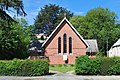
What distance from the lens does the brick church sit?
5266 centimetres

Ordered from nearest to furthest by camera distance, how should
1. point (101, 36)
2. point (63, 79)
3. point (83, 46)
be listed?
point (63, 79) < point (83, 46) < point (101, 36)

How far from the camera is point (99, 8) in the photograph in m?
94.5

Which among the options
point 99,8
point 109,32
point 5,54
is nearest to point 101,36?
point 109,32

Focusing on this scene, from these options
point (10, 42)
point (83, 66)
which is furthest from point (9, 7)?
point (83, 66)

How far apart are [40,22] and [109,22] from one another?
27447 mm

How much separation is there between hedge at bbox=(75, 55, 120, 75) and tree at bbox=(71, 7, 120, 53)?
188 ft

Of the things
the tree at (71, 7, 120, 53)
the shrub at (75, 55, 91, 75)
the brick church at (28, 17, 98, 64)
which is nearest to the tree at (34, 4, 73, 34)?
the tree at (71, 7, 120, 53)

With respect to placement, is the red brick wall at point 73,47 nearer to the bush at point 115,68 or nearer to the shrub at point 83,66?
the shrub at point 83,66

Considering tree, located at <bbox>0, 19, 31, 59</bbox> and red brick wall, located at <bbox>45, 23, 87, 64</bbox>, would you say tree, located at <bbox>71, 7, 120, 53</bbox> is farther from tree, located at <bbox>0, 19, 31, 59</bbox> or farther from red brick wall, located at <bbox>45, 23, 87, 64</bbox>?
tree, located at <bbox>0, 19, 31, 59</bbox>

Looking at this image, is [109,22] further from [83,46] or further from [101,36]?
[83,46]

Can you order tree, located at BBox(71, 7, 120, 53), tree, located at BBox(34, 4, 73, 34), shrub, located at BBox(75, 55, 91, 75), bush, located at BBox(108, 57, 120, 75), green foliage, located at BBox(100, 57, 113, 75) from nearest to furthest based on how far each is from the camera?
bush, located at BBox(108, 57, 120, 75) → green foliage, located at BBox(100, 57, 113, 75) → shrub, located at BBox(75, 55, 91, 75) → tree, located at BBox(71, 7, 120, 53) → tree, located at BBox(34, 4, 73, 34)

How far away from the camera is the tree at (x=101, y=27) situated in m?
87.7

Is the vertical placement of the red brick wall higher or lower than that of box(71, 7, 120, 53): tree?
lower

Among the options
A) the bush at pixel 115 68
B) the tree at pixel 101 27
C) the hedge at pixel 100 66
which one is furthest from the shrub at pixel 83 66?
the tree at pixel 101 27
